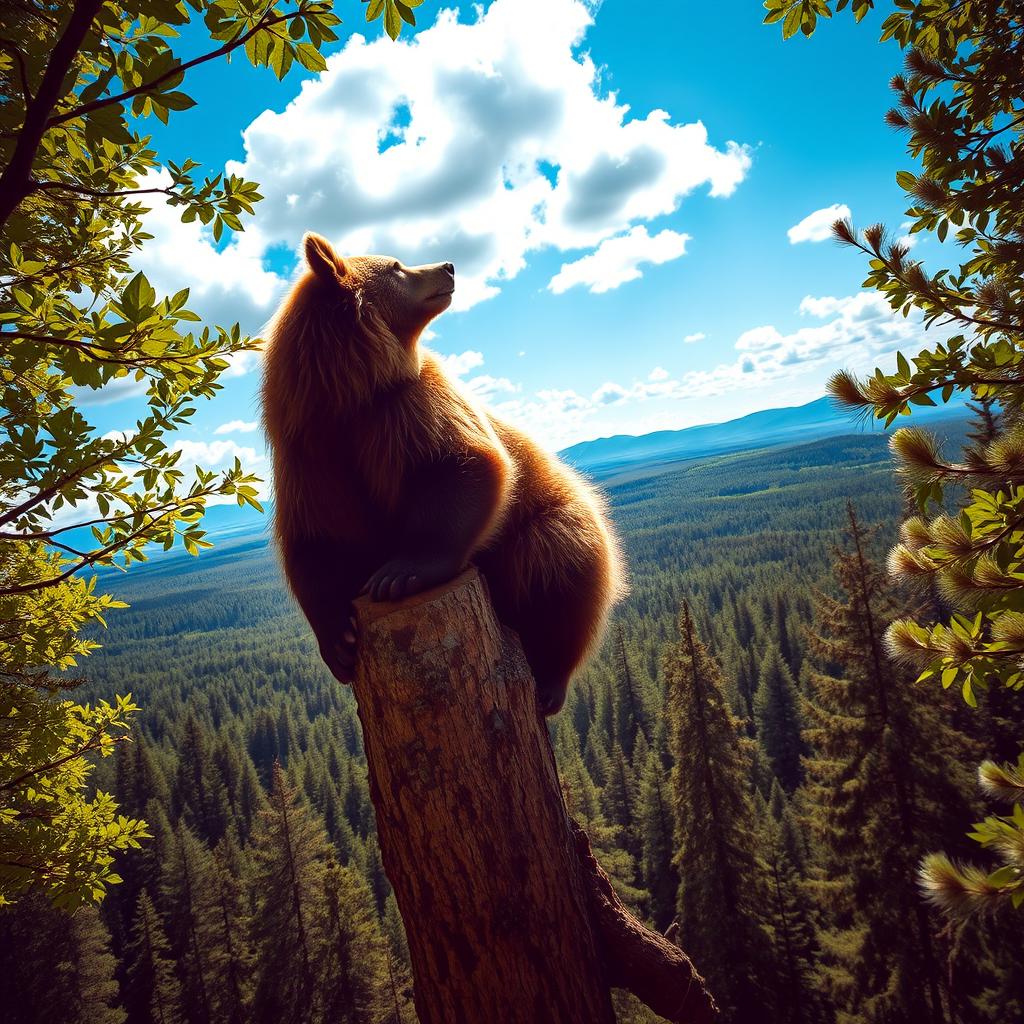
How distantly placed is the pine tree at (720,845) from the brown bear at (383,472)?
15787 millimetres

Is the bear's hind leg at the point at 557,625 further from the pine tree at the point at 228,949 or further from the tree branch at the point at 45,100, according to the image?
the pine tree at the point at 228,949

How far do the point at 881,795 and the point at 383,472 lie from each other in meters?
17.9

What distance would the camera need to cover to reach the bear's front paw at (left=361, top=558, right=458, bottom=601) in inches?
117

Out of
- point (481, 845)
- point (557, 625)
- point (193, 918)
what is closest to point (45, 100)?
point (481, 845)

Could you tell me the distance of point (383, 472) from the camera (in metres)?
3.44

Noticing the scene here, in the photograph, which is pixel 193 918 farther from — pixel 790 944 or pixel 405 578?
pixel 405 578

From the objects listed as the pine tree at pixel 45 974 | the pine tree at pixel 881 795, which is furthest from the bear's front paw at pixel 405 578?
the pine tree at pixel 45 974

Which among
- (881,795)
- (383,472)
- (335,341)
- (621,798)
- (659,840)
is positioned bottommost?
(621,798)

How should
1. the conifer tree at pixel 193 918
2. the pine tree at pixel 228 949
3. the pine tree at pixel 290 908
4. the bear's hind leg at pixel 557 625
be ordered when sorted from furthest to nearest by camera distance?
1. the conifer tree at pixel 193 918
2. the pine tree at pixel 228 949
3. the pine tree at pixel 290 908
4. the bear's hind leg at pixel 557 625

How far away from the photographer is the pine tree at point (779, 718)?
A: 47.5 meters

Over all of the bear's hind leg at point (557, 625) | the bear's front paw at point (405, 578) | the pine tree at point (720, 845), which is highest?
the bear's front paw at point (405, 578)

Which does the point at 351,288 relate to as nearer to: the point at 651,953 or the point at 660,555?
the point at 651,953

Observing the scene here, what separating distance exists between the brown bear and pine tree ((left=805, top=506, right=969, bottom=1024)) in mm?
14711

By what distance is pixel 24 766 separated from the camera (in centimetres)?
468
